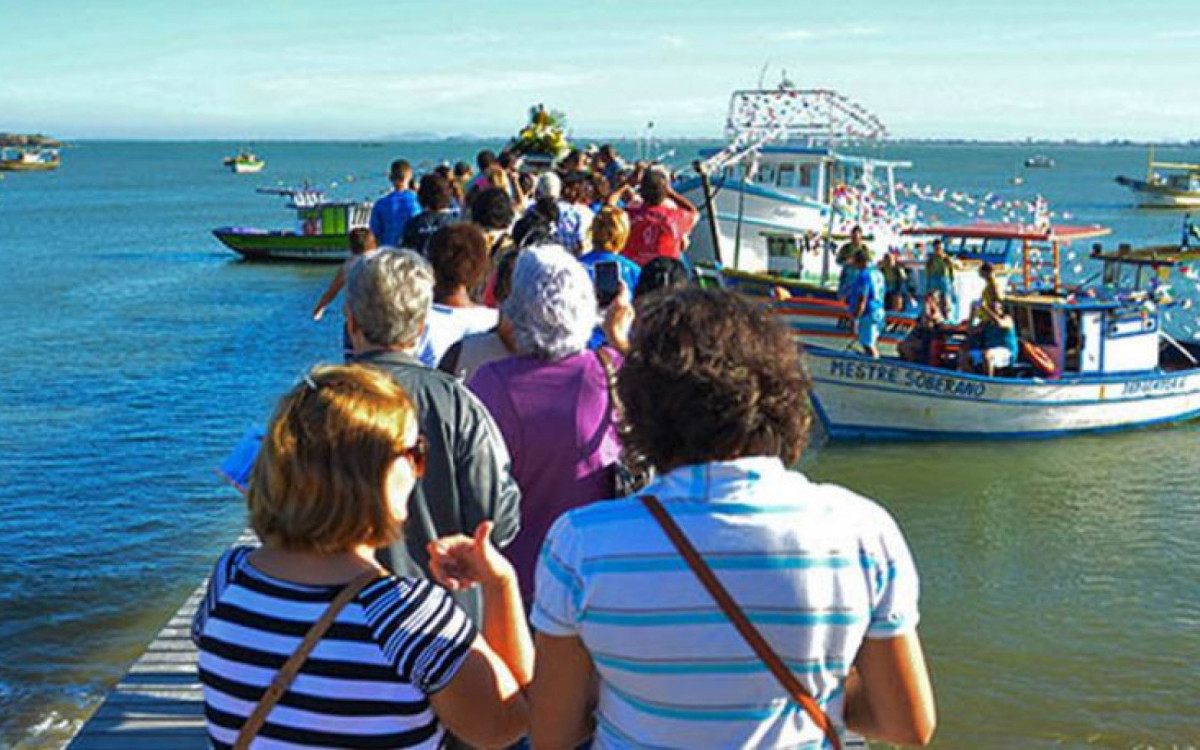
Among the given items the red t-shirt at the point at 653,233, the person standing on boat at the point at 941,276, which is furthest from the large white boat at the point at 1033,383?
the red t-shirt at the point at 653,233

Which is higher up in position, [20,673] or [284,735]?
[284,735]

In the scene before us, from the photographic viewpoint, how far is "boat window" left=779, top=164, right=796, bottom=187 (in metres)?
25.6

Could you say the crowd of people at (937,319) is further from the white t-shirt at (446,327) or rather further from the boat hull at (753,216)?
the white t-shirt at (446,327)

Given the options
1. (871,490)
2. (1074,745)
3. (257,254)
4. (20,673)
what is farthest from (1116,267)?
(257,254)

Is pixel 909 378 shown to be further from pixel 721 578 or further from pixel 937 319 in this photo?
pixel 721 578

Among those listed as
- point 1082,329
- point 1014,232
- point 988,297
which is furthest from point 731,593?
point 1014,232

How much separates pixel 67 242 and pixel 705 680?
55531 millimetres

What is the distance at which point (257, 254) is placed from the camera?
42406 mm

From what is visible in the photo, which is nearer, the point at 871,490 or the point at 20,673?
the point at 20,673

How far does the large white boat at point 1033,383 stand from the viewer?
1741cm

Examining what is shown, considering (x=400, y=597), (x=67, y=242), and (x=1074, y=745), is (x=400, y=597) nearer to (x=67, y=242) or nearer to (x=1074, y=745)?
(x=1074, y=745)

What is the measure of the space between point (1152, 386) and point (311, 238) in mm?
28440

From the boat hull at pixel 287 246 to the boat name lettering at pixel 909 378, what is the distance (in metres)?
25.7

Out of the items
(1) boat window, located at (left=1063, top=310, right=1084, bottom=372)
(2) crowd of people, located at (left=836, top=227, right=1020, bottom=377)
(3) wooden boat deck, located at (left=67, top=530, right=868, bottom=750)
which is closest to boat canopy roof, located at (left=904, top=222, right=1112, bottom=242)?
(2) crowd of people, located at (left=836, top=227, right=1020, bottom=377)
